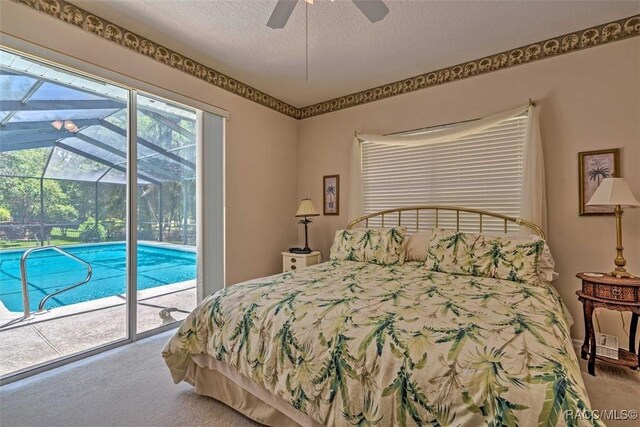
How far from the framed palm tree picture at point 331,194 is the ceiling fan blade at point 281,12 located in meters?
2.39

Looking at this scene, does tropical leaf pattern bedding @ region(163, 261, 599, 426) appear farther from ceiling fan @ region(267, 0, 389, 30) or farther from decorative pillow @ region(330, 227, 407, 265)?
ceiling fan @ region(267, 0, 389, 30)

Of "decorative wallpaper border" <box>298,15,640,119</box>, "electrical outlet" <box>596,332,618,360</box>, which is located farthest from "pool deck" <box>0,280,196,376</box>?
"electrical outlet" <box>596,332,618,360</box>

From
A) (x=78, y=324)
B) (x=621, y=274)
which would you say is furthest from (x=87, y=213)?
(x=621, y=274)

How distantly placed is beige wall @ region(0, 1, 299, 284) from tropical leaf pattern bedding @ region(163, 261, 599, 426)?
1.76 metres

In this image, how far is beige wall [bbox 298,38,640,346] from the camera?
2.46 metres

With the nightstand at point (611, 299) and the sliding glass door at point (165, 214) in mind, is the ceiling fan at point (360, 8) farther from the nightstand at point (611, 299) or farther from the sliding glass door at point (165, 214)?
the nightstand at point (611, 299)

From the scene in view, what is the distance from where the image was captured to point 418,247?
116 inches

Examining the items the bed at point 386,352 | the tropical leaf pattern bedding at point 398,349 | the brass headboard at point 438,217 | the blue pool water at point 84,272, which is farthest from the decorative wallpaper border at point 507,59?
the blue pool water at point 84,272

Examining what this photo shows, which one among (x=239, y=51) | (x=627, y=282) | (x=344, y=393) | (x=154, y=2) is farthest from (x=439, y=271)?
(x=154, y=2)

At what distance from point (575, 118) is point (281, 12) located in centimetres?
270

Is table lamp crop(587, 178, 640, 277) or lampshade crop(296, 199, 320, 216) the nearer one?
table lamp crop(587, 178, 640, 277)

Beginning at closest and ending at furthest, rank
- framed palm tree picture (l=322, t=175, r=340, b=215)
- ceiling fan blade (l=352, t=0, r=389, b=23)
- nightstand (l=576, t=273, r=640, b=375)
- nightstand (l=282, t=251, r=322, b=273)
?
ceiling fan blade (l=352, t=0, r=389, b=23), nightstand (l=576, t=273, r=640, b=375), nightstand (l=282, t=251, r=322, b=273), framed palm tree picture (l=322, t=175, r=340, b=215)

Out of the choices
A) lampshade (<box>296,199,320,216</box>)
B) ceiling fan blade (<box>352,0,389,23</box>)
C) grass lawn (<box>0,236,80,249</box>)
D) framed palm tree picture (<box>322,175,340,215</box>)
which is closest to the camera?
ceiling fan blade (<box>352,0,389,23</box>)

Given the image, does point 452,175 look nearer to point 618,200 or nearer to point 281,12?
point 618,200
